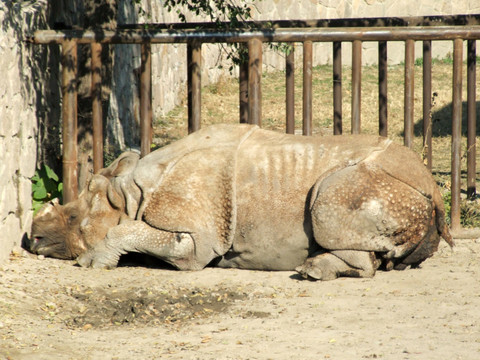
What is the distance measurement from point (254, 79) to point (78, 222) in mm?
1850

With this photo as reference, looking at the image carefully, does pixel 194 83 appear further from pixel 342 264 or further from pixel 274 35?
pixel 342 264

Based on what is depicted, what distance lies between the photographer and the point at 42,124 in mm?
6633

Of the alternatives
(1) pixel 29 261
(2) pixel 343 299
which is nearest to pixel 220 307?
(2) pixel 343 299

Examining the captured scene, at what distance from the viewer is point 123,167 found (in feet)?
19.7

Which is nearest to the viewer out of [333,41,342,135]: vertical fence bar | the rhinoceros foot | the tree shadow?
the rhinoceros foot

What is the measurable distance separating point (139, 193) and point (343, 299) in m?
1.75

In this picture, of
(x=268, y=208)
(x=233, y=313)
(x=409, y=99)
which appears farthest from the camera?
(x=409, y=99)

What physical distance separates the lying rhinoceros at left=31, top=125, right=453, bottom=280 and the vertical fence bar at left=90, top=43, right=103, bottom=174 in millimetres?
613

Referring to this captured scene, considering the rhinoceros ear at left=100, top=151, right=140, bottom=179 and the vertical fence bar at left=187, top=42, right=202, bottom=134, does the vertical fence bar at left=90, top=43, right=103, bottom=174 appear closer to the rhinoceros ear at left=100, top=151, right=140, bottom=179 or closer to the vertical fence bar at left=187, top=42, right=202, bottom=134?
the rhinoceros ear at left=100, top=151, right=140, bottom=179

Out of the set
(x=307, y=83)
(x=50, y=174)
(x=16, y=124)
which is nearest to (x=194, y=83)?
(x=307, y=83)

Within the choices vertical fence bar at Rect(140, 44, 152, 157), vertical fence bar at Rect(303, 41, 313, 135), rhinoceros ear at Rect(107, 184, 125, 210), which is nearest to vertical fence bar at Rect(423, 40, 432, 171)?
vertical fence bar at Rect(303, 41, 313, 135)

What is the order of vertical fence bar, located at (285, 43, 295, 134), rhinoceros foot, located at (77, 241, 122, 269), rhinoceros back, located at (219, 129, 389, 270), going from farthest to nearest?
vertical fence bar, located at (285, 43, 295, 134), rhinoceros foot, located at (77, 241, 122, 269), rhinoceros back, located at (219, 129, 389, 270)

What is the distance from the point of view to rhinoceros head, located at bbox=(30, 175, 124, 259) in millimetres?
5918

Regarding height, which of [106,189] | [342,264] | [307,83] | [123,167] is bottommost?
[342,264]
